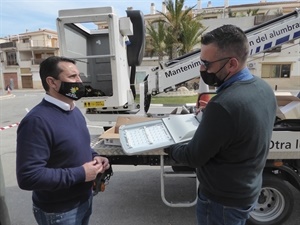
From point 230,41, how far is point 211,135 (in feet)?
1.76

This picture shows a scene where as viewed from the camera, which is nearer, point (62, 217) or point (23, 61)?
point (62, 217)

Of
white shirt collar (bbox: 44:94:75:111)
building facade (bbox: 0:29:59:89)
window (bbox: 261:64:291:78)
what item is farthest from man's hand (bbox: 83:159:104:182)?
building facade (bbox: 0:29:59:89)

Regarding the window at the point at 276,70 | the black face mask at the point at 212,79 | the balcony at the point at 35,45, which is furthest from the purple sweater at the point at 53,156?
the balcony at the point at 35,45

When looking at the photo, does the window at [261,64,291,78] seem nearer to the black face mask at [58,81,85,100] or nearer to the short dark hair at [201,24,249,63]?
the short dark hair at [201,24,249,63]

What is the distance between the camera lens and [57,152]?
1.74m

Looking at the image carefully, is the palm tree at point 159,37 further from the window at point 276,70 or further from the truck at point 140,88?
the truck at point 140,88

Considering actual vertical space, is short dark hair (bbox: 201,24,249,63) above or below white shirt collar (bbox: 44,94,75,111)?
above

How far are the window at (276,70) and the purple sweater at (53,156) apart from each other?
34.3 metres

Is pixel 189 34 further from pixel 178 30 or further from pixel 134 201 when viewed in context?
pixel 134 201

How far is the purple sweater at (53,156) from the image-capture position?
1.60m

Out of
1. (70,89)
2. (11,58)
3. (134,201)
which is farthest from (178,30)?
(11,58)

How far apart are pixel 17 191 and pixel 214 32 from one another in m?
4.36

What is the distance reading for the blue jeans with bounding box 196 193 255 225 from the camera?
5.58 ft

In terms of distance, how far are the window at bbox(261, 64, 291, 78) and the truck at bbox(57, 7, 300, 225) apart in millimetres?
31341
